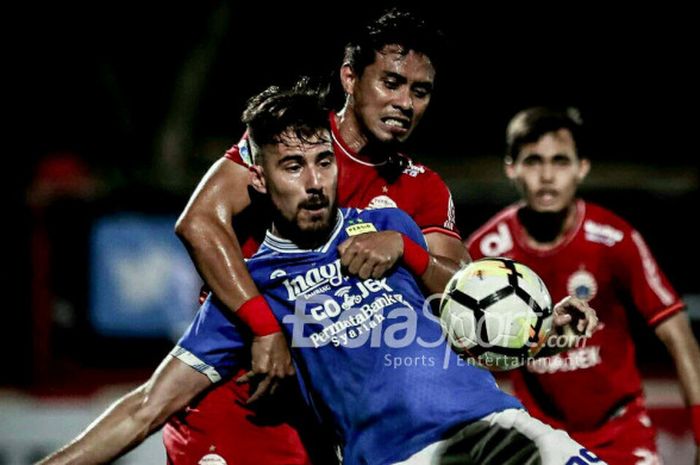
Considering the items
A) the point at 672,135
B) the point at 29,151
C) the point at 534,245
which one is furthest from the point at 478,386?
the point at 672,135

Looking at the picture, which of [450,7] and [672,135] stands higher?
[450,7]

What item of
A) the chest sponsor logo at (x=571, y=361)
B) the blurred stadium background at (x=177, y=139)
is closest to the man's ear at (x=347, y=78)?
the chest sponsor logo at (x=571, y=361)

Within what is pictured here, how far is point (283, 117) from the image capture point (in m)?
3.61

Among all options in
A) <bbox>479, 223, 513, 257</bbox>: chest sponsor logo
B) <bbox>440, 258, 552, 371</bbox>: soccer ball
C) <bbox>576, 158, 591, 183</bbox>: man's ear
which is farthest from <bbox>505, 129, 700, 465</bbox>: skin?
<bbox>440, 258, 552, 371</bbox>: soccer ball

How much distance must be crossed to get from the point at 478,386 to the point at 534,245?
159 centimetres

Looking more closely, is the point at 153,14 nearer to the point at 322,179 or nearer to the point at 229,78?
the point at 229,78

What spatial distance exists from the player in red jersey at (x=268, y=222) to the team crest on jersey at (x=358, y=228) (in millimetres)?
338

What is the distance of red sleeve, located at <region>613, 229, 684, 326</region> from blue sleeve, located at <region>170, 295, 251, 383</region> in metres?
1.79

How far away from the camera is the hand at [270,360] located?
350 cm

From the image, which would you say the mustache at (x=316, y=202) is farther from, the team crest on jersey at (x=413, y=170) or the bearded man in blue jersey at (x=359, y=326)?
the team crest on jersey at (x=413, y=170)

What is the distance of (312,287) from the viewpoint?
11.4 feet

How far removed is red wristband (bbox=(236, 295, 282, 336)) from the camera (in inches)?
138

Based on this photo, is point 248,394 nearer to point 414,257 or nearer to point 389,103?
point 414,257

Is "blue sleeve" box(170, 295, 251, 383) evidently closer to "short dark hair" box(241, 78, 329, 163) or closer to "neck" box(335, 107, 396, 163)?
"short dark hair" box(241, 78, 329, 163)
